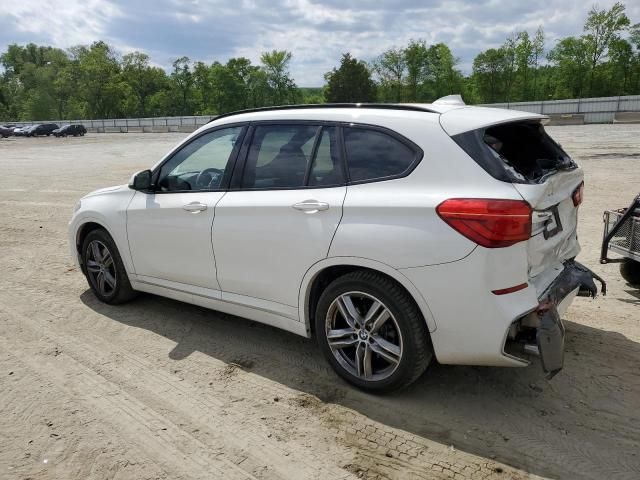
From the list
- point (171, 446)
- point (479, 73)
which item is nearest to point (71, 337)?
point (171, 446)

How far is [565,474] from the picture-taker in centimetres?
270

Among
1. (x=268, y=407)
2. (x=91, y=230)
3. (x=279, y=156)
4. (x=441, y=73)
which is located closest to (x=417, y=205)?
(x=279, y=156)

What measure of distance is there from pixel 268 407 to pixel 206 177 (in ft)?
6.57

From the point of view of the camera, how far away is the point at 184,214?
13.9ft

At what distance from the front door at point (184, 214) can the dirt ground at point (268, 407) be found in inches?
23.2

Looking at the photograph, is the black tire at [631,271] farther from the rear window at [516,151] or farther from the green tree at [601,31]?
the green tree at [601,31]

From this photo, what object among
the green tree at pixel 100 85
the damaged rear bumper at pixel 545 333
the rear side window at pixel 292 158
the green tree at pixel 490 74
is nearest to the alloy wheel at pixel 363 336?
the damaged rear bumper at pixel 545 333

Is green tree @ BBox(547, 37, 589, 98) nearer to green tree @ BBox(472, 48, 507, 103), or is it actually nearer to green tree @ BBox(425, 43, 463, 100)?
green tree @ BBox(472, 48, 507, 103)

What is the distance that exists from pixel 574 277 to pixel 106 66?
10020cm

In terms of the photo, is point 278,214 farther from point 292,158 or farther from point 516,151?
point 516,151

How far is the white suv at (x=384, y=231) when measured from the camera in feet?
9.54

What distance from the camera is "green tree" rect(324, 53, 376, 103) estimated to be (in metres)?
73.9

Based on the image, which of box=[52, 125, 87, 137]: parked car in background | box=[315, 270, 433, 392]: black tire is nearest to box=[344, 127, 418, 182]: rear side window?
box=[315, 270, 433, 392]: black tire

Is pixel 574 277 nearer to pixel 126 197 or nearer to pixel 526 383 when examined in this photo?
pixel 526 383
